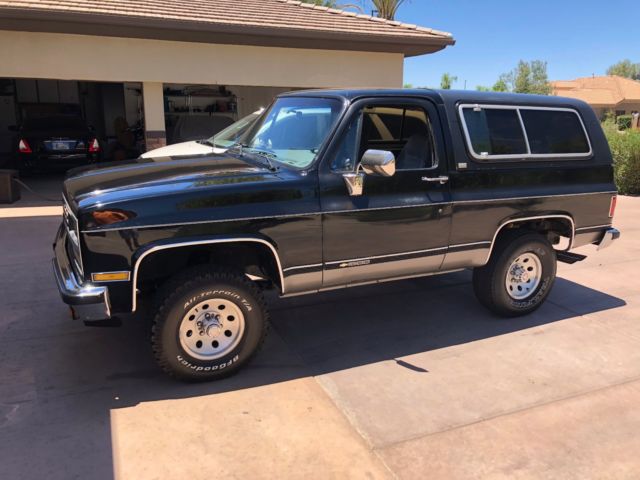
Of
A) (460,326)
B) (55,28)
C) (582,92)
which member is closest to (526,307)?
(460,326)

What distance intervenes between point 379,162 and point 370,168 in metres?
0.12

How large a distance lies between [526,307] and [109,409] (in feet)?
12.4

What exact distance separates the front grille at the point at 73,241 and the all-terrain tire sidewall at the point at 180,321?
614mm

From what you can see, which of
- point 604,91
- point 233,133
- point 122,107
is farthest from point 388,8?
point 604,91


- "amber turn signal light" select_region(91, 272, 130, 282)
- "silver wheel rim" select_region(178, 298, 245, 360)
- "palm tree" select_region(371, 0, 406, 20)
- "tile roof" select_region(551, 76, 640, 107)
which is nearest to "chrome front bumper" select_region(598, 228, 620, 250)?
"silver wheel rim" select_region(178, 298, 245, 360)

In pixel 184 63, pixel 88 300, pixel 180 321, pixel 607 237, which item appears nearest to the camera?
pixel 88 300

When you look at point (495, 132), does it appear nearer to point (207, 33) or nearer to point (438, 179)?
point (438, 179)

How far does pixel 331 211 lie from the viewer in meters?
3.94

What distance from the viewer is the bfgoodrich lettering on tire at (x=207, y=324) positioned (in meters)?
3.63

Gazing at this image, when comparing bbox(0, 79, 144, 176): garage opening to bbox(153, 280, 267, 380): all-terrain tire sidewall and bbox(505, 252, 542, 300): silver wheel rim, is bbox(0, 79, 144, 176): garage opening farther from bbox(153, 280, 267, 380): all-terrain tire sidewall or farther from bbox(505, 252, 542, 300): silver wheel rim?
bbox(505, 252, 542, 300): silver wheel rim

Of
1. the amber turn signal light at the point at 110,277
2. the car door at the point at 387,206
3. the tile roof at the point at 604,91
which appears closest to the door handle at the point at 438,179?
the car door at the point at 387,206

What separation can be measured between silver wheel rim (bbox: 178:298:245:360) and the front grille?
773mm

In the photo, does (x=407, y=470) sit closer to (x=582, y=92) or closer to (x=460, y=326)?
(x=460, y=326)

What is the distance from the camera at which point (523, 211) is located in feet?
15.8
